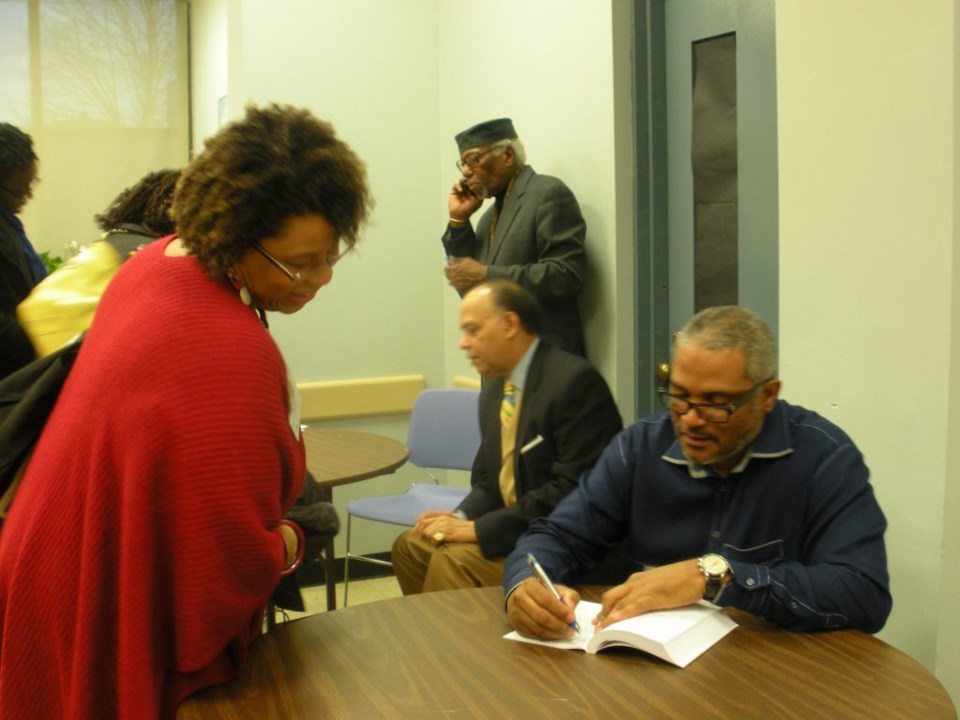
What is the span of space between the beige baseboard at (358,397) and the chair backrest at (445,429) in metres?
0.80

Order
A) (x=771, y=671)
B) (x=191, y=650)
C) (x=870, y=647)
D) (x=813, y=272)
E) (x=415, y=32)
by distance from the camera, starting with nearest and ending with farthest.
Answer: (x=191, y=650)
(x=771, y=671)
(x=870, y=647)
(x=813, y=272)
(x=415, y=32)

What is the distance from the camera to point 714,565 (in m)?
1.69

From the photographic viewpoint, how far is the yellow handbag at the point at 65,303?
1.92 meters

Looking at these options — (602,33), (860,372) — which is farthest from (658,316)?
(860,372)

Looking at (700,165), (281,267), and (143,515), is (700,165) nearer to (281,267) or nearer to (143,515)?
(281,267)

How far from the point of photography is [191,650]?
1342mm

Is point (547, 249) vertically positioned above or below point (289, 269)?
above

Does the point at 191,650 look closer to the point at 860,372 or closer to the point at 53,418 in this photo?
the point at 53,418

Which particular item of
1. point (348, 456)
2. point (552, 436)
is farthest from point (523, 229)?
point (552, 436)

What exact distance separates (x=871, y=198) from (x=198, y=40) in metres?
5.77

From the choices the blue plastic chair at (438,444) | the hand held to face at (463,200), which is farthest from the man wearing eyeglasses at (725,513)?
the hand held to face at (463,200)

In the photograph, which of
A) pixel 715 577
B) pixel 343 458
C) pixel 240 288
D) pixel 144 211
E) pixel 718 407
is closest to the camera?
pixel 240 288

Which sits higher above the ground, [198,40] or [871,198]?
[198,40]

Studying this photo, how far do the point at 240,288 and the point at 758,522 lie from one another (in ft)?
3.52
